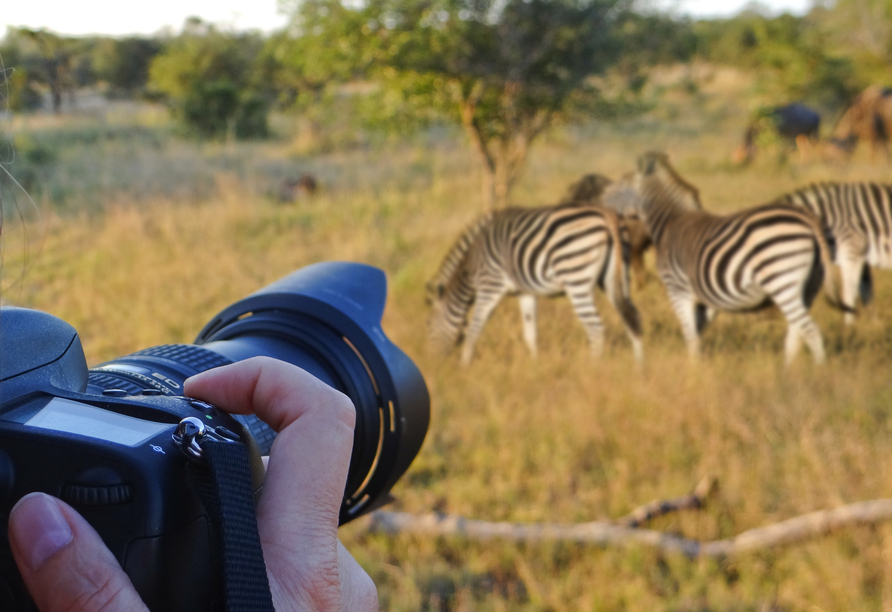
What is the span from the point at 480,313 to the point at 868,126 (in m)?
11.0

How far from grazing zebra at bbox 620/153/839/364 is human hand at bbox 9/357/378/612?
4.35 meters

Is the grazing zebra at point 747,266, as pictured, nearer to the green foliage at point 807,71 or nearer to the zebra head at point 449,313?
the zebra head at point 449,313

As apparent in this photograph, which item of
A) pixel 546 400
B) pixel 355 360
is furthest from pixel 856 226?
pixel 355 360

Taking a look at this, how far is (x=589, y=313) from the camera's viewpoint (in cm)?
507

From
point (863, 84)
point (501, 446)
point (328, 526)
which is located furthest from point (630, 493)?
point (863, 84)

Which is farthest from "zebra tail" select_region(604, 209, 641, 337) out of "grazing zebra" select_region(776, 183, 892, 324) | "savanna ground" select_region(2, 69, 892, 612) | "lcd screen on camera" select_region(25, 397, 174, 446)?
"lcd screen on camera" select_region(25, 397, 174, 446)

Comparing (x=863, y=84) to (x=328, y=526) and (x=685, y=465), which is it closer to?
(x=685, y=465)

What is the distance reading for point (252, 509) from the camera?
0.70 meters

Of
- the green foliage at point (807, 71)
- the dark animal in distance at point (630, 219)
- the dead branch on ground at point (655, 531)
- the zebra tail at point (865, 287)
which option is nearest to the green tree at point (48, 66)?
the dead branch on ground at point (655, 531)

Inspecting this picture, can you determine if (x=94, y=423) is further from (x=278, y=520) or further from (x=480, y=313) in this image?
(x=480, y=313)

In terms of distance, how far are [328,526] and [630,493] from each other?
2.87m

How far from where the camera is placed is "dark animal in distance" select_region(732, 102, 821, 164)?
1328 centimetres

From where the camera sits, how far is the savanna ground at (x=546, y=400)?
2768mm

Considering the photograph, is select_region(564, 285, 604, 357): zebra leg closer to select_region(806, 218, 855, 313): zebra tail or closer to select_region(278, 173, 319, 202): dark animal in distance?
select_region(806, 218, 855, 313): zebra tail
